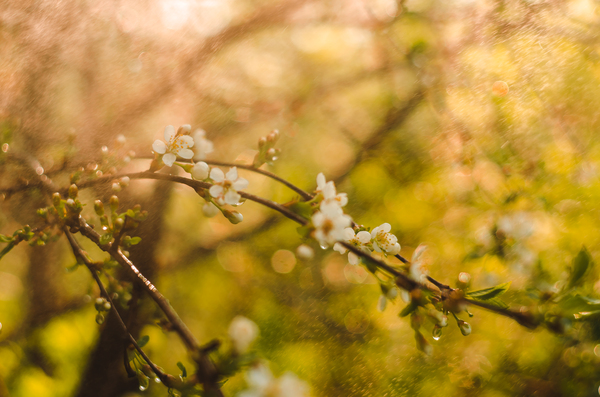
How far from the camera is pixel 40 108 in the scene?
3.14ft

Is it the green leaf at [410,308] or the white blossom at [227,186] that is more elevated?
the white blossom at [227,186]

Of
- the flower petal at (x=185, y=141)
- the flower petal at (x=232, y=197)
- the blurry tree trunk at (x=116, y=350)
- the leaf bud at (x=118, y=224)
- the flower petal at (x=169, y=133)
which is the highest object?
the flower petal at (x=169, y=133)

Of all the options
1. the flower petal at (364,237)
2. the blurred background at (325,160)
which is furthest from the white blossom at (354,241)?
the blurred background at (325,160)

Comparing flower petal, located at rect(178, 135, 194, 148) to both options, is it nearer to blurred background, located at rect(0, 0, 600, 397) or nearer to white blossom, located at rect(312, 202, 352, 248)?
white blossom, located at rect(312, 202, 352, 248)

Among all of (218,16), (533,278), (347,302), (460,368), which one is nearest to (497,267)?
(533,278)

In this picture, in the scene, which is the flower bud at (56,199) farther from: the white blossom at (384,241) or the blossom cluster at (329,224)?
the white blossom at (384,241)

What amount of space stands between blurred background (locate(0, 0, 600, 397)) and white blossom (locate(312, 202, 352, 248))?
2.06 feet

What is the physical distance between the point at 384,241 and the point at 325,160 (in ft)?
3.22

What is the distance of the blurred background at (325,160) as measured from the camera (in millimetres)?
1004

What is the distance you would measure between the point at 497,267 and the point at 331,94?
3.34 ft

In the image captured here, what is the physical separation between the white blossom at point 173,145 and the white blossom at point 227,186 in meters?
0.09

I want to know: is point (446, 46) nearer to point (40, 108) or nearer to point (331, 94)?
point (331, 94)

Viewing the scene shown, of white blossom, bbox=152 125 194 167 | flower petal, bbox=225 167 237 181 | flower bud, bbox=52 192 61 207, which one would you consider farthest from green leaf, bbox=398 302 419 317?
flower bud, bbox=52 192 61 207

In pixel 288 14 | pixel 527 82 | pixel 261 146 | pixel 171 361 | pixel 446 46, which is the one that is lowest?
pixel 171 361
